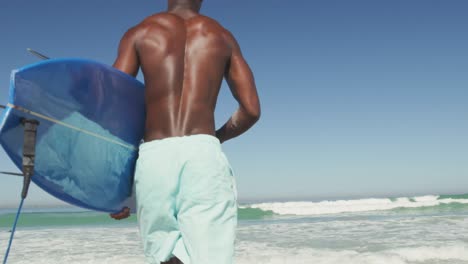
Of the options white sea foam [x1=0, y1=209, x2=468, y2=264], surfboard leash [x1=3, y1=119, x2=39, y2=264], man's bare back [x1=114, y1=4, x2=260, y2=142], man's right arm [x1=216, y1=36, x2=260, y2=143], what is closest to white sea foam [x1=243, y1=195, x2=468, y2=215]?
white sea foam [x1=0, y1=209, x2=468, y2=264]

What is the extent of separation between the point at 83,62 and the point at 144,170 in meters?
0.77

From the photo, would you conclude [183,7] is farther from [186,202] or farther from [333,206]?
[333,206]

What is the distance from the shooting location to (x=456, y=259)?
246 inches

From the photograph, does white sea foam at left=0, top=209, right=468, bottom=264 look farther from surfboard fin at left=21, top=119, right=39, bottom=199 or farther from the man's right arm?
surfboard fin at left=21, top=119, right=39, bottom=199

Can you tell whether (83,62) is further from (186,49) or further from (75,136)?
(186,49)

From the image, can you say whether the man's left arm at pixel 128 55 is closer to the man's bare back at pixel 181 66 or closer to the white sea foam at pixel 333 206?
the man's bare back at pixel 181 66

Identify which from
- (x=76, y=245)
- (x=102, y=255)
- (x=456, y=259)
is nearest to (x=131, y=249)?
(x=102, y=255)

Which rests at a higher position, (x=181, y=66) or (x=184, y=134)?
(x=181, y=66)

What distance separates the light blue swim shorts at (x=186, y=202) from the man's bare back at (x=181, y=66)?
0.10 metres

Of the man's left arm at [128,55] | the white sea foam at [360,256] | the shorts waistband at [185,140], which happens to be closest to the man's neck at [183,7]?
the man's left arm at [128,55]

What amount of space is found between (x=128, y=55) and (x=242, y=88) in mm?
551

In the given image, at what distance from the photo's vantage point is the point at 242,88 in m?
2.28

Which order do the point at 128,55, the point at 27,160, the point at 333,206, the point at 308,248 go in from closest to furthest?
→ the point at 27,160, the point at 128,55, the point at 308,248, the point at 333,206

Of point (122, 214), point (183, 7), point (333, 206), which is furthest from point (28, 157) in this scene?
point (333, 206)
